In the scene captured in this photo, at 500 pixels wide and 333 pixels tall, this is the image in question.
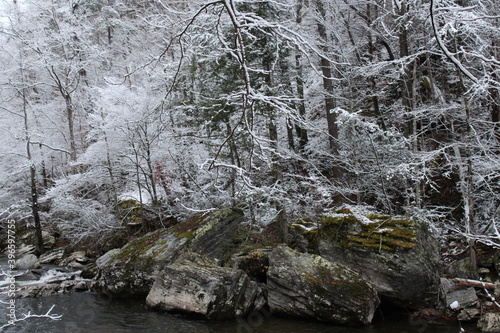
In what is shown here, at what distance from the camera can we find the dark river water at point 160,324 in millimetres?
5598

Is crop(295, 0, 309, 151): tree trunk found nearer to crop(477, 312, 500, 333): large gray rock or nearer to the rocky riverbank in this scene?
the rocky riverbank

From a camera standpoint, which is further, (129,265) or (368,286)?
(129,265)

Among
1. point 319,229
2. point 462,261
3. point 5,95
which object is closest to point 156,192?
point 319,229

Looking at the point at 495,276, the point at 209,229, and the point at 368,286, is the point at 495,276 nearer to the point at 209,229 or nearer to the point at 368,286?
the point at 368,286

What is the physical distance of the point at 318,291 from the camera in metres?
5.95

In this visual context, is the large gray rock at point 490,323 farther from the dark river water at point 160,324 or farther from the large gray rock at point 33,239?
the large gray rock at point 33,239

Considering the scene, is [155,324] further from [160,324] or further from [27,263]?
[27,263]

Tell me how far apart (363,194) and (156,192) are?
805 cm

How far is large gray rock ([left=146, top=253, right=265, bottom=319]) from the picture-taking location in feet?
20.3

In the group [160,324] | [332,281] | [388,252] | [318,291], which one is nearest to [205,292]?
[160,324]

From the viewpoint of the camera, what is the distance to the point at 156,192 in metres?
13.3

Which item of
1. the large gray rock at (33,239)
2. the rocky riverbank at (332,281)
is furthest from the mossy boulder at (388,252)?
the large gray rock at (33,239)

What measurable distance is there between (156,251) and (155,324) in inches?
94.0

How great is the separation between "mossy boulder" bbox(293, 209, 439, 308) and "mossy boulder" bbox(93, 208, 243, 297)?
287 centimetres
